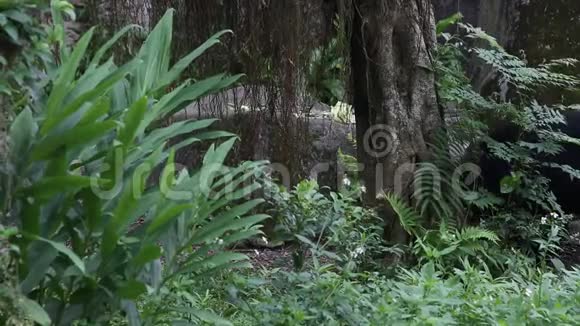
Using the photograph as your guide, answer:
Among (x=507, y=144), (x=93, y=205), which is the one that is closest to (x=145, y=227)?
(x=93, y=205)

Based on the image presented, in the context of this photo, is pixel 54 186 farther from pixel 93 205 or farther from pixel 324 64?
pixel 324 64

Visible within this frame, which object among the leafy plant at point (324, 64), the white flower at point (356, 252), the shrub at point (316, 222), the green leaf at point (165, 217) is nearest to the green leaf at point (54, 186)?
the green leaf at point (165, 217)

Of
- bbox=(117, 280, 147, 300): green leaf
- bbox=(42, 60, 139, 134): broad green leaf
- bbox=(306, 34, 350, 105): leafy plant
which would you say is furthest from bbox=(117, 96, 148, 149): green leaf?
bbox=(306, 34, 350, 105): leafy plant

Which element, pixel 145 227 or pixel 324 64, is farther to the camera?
pixel 324 64

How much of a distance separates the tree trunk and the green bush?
80.9 inches

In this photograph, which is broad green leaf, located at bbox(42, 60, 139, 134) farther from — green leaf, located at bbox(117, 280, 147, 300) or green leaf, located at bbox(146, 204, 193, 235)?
green leaf, located at bbox(117, 280, 147, 300)

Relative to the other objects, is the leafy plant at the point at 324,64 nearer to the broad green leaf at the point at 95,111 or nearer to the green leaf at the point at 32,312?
the broad green leaf at the point at 95,111

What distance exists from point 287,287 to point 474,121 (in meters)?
1.97

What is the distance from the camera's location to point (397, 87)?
4941mm

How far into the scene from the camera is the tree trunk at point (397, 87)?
4.88 m

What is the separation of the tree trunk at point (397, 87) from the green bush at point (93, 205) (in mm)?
2055

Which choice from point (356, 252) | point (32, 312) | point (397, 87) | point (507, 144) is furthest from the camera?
point (507, 144)

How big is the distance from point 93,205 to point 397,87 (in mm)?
2663

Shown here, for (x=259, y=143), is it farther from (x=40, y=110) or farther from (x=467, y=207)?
(x=40, y=110)
